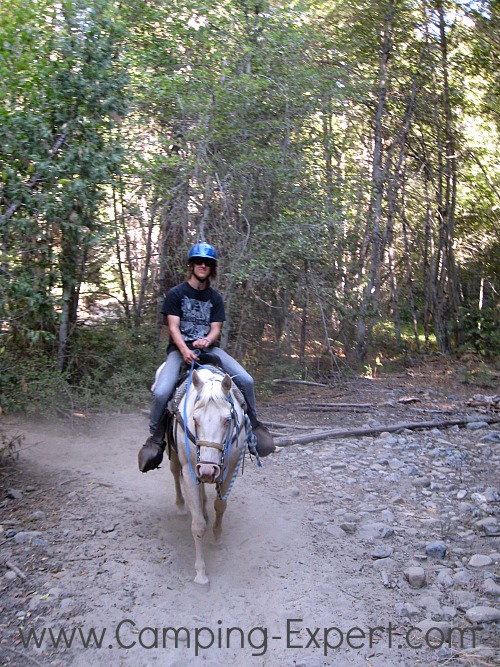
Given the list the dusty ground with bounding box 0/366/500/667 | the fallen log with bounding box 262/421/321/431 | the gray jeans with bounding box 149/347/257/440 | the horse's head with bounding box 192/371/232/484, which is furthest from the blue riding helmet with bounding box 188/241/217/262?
the fallen log with bounding box 262/421/321/431

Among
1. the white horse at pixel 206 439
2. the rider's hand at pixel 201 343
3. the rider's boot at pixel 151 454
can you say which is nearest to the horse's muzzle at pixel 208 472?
the white horse at pixel 206 439

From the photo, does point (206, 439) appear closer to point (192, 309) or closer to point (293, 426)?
point (192, 309)

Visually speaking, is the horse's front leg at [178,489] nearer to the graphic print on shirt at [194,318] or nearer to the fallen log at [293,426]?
the graphic print on shirt at [194,318]

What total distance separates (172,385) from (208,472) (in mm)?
1221

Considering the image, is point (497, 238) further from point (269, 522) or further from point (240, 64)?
point (269, 522)

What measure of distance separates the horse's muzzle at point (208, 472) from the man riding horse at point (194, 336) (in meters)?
1.05

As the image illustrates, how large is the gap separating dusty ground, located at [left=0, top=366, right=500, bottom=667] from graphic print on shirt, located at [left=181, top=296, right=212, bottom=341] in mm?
1736

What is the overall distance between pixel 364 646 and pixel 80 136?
619cm

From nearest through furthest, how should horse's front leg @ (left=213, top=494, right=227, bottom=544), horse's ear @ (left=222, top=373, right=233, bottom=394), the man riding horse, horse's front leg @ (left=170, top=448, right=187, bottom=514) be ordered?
1. horse's ear @ (left=222, top=373, right=233, bottom=394)
2. horse's front leg @ (left=213, top=494, right=227, bottom=544)
3. the man riding horse
4. horse's front leg @ (left=170, top=448, right=187, bottom=514)

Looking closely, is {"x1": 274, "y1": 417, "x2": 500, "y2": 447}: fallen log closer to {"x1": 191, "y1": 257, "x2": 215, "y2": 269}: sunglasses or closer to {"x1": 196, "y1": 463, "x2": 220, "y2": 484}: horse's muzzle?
{"x1": 191, "y1": 257, "x2": 215, "y2": 269}: sunglasses

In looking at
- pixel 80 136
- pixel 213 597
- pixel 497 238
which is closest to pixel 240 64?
pixel 80 136

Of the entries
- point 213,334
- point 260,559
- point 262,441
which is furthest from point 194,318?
point 260,559

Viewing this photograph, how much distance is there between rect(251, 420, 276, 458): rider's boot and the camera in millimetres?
5352

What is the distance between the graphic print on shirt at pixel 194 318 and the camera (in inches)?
215
